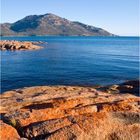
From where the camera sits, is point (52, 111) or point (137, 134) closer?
point (137, 134)

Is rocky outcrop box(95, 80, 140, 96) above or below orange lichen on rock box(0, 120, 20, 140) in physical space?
below

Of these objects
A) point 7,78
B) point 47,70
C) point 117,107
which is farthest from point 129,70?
point 117,107

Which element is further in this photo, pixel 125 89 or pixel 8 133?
pixel 125 89

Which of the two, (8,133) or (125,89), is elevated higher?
(8,133)

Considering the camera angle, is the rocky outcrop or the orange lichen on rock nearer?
the orange lichen on rock

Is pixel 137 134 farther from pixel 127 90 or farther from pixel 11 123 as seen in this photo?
pixel 127 90

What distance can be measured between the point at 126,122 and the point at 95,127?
153cm

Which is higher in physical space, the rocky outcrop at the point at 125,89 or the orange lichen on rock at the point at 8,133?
the orange lichen on rock at the point at 8,133

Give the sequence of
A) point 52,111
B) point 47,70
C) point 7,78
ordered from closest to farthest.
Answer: point 52,111 < point 7,78 < point 47,70

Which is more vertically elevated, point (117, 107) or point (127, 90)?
point (117, 107)

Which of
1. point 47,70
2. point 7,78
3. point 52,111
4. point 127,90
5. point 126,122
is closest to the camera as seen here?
point 126,122

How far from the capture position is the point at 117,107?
48.4ft

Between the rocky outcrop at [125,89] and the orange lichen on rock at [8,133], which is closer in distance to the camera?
the orange lichen on rock at [8,133]

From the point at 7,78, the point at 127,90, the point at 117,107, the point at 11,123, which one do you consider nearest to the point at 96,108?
the point at 117,107
